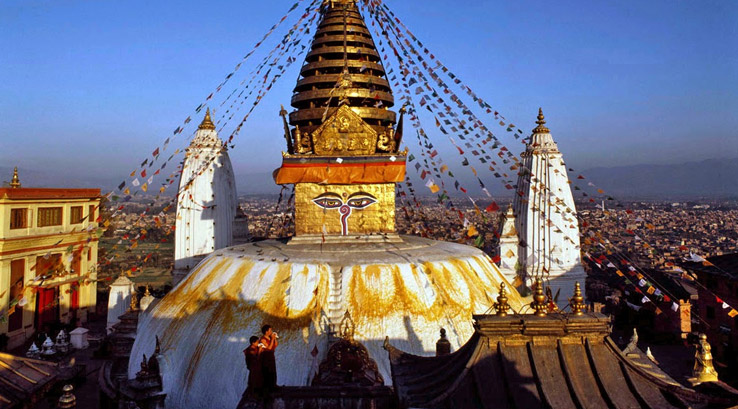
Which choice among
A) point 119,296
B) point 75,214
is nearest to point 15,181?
point 75,214

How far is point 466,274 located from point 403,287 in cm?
147

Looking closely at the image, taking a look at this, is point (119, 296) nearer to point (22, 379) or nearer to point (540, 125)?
point (22, 379)

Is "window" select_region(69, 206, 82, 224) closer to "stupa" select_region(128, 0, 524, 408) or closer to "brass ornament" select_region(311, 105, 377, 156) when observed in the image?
"stupa" select_region(128, 0, 524, 408)

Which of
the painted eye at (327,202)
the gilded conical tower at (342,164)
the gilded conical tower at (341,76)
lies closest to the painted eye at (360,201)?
the gilded conical tower at (342,164)

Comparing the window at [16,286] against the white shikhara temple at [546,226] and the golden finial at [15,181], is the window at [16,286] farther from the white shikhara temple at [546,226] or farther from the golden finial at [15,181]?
the white shikhara temple at [546,226]

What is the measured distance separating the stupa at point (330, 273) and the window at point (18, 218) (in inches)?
360

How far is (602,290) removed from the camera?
2092 cm

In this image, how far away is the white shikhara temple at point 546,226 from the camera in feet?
44.3

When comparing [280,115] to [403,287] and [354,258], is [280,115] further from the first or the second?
[403,287]

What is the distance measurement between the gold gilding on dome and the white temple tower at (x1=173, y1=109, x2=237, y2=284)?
14.3 feet

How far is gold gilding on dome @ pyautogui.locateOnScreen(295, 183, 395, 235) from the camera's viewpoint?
11125 mm

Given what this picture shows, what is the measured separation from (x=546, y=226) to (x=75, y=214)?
17324 millimetres

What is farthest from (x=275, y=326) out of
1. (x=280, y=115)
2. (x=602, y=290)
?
(x=602, y=290)

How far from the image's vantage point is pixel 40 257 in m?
→ 17.0
